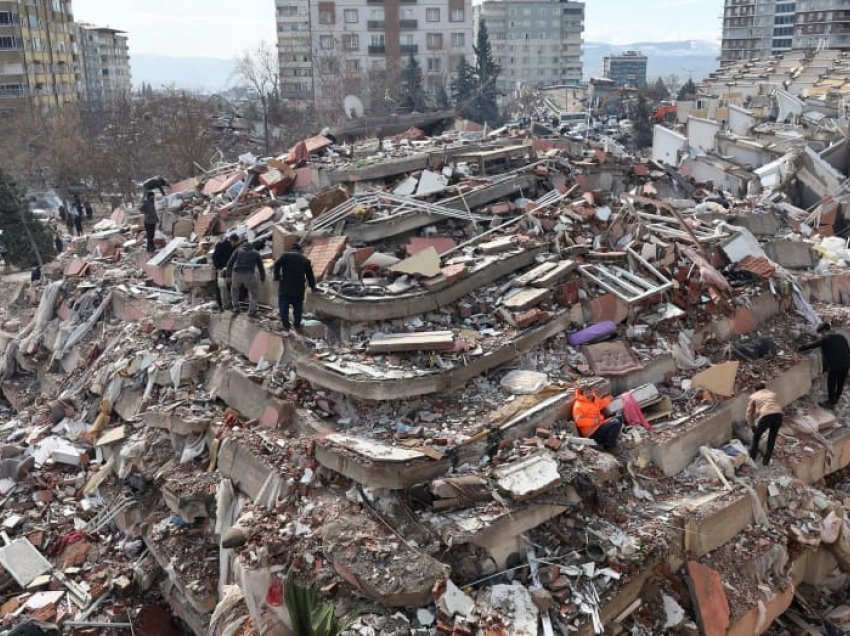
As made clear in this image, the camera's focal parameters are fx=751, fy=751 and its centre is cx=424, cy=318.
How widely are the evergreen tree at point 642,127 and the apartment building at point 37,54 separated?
35095mm

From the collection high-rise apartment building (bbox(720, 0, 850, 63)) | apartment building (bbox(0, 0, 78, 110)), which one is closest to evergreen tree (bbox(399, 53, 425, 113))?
apartment building (bbox(0, 0, 78, 110))

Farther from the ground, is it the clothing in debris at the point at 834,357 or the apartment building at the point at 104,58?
the apartment building at the point at 104,58

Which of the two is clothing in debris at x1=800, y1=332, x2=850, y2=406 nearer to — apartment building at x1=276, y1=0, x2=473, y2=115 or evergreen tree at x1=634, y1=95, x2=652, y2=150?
evergreen tree at x1=634, y1=95, x2=652, y2=150

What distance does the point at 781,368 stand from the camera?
942 centimetres

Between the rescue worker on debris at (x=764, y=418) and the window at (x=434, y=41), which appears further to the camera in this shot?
the window at (x=434, y=41)

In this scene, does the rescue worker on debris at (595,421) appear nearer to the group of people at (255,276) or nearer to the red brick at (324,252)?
the group of people at (255,276)

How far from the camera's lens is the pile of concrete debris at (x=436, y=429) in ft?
21.0

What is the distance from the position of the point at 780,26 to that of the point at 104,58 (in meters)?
66.9

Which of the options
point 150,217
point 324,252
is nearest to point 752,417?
point 324,252

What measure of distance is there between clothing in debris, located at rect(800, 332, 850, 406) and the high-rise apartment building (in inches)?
2380

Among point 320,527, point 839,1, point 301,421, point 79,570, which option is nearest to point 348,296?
point 301,421

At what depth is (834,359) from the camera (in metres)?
8.98

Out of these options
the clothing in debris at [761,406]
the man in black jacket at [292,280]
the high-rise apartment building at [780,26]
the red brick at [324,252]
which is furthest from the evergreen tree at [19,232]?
the high-rise apartment building at [780,26]

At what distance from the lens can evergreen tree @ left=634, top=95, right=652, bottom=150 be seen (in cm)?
3812
